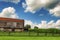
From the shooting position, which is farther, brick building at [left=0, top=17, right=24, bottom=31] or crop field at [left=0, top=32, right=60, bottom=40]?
brick building at [left=0, top=17, right=24, bottom=31]

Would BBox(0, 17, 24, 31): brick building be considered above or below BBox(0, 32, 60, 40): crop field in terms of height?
above

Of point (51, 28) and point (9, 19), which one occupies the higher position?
point (9, 19)

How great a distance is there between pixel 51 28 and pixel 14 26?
24985mm

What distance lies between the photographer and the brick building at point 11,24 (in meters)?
73.8

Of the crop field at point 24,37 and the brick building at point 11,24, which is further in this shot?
the brick building at point 11,24

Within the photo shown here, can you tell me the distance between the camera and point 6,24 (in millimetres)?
76188

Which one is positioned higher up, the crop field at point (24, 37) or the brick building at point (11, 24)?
the brick building at point (11, 24)

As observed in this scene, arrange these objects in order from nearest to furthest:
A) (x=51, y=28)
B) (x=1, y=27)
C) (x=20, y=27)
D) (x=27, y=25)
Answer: (x=51, y=28), (x=1, y=27), (x=20, y=27), (x=27, y=25)

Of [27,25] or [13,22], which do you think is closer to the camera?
[13,22]

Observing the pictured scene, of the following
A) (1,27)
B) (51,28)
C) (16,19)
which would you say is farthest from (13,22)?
(51,28)

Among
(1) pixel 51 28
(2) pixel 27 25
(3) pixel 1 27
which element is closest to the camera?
(1) pixel 51 28

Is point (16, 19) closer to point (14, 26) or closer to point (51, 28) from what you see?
point (14, 26)

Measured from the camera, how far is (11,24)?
3061 inches

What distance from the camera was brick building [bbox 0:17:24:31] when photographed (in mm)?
73781
